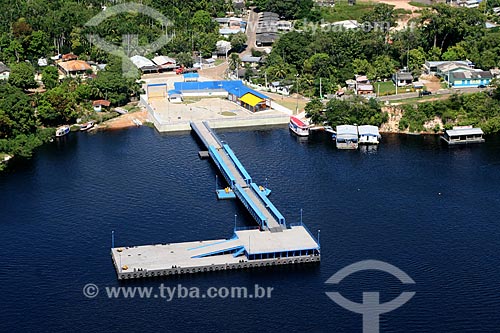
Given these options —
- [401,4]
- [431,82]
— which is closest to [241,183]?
[431,82]

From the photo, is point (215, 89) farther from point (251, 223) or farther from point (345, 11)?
point (251, 223)

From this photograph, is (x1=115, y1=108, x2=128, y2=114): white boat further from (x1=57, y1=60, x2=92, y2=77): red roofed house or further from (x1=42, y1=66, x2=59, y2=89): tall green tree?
(x1=57, y1=60, x2=92, y2=77): red roofed house

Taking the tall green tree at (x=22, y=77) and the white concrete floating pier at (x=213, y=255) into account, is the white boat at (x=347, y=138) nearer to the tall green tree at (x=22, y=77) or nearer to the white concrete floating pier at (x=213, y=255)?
the white concrete floating pier at (x=213, y=255)

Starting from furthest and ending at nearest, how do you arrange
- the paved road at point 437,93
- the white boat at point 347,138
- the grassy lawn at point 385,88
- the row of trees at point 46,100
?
the grassy lawn at point 385,88, the paved road at point 437,93, the row of trees at point 46,100, the white boat at point 347,138

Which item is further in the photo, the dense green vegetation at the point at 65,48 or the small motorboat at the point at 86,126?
the small motorboat at the point at 86,126

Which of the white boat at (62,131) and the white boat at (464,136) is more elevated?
the white boat at (62,131)

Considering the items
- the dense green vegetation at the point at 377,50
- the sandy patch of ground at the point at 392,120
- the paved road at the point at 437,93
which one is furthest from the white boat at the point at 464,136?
the dense green vegetation at the point at 377,50

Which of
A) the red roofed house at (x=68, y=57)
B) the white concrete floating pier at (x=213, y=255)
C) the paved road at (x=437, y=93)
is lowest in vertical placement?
the white concrete floating pier at (x=213, y=255)
